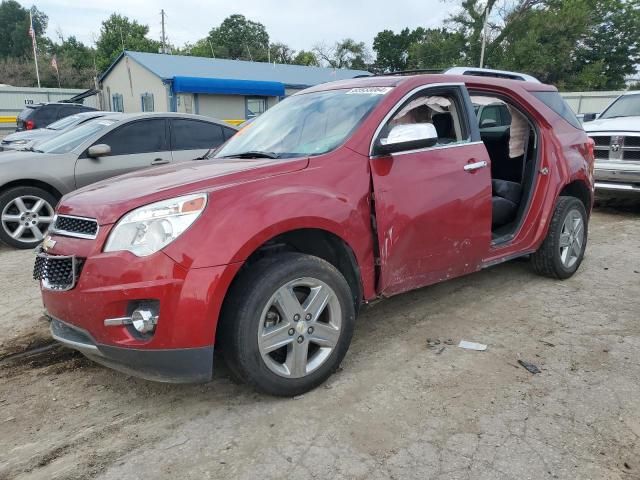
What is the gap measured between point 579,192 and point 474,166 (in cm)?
201

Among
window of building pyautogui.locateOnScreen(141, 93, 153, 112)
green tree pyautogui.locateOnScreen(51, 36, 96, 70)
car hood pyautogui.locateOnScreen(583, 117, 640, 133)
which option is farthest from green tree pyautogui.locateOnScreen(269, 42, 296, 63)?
car hood pyautogui.locateOnScreen(583, 117, 640, 133)

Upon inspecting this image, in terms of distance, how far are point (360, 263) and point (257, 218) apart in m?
0.79

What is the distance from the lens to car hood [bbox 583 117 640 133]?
801 centimetres

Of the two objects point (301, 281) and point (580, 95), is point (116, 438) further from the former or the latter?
point (580, 95)

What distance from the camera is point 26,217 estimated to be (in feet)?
20.2

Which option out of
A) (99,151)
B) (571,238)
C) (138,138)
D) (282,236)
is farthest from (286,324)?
(138,138)

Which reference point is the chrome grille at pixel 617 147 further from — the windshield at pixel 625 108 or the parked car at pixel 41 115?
the parked car at pixel 41 115

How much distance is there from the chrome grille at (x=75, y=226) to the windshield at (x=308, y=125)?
3.99 feet

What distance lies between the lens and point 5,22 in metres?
75.5

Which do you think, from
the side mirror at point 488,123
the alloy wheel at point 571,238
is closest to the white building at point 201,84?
the side mirror at point 488,123

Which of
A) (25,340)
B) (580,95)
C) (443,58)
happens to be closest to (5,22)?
(443,58)

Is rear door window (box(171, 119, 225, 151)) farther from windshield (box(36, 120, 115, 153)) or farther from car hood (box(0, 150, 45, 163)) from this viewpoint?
car hood (box(0, 150, 45, 163))

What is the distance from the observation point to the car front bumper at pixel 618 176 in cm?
780

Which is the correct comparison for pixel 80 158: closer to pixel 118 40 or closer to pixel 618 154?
pixel 618 154
